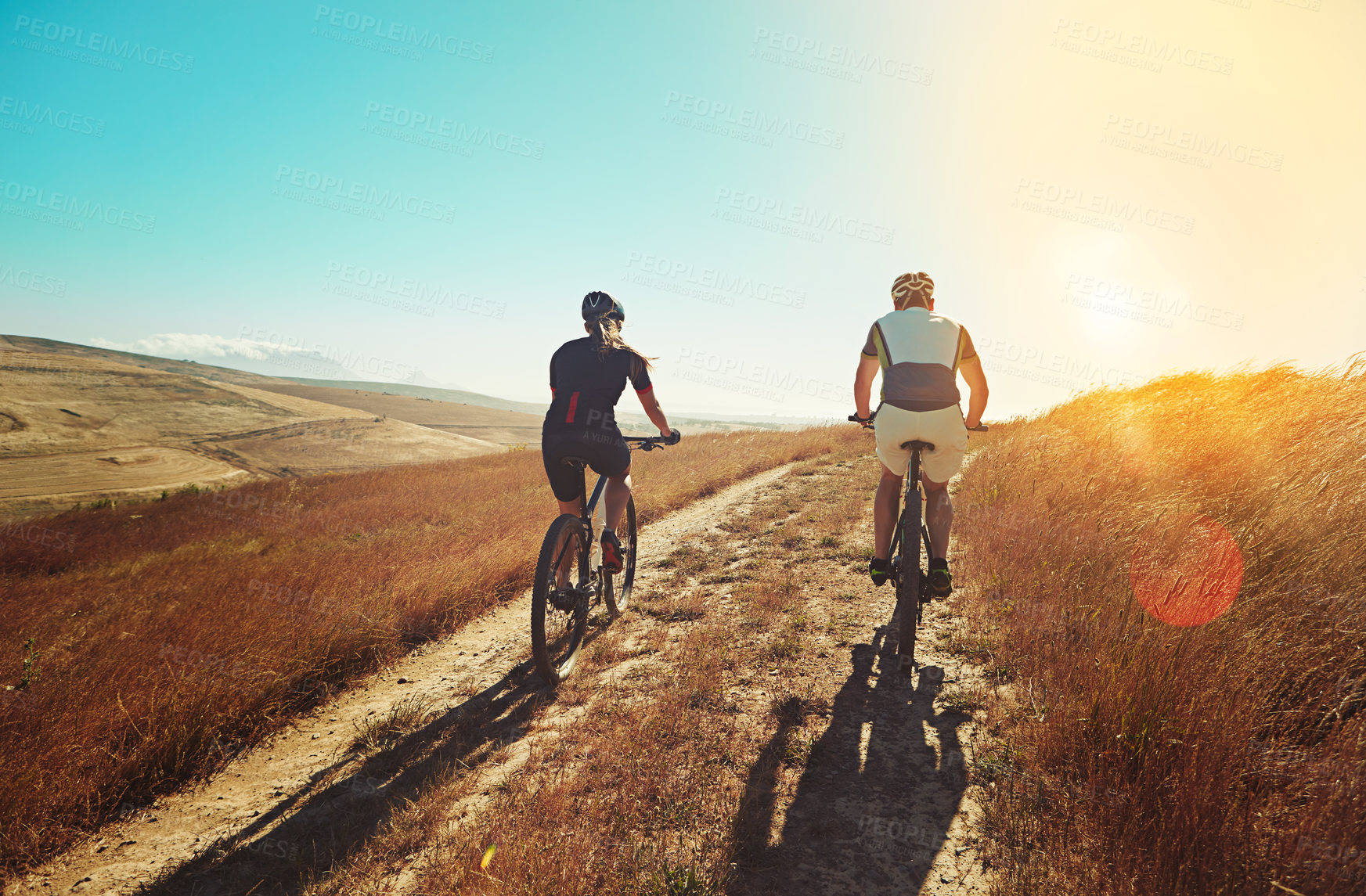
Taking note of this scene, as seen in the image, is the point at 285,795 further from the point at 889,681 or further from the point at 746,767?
the point at 889,681

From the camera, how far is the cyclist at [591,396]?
14.6ft

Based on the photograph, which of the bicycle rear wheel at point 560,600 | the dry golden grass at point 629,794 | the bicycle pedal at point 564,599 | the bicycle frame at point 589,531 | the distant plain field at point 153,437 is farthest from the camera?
the distant plain field at point 153,437

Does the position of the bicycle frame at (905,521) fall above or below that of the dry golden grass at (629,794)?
above

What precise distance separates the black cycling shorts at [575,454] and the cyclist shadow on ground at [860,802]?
248cm

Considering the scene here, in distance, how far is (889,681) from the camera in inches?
153

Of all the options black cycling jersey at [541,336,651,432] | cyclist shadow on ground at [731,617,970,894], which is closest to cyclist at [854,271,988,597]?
cyclist shadow on ground at [731,617,970,894]

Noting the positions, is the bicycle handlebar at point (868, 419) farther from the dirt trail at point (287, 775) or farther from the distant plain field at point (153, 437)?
the distant plain field at point (153, 437)

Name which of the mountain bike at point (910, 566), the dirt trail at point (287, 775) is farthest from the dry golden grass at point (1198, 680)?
the dirt trail at point (287, 775)

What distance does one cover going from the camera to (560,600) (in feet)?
14.0

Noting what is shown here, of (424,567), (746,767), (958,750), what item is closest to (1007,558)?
(958,750)

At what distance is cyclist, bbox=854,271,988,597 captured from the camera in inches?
154

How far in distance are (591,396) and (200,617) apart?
162 inches

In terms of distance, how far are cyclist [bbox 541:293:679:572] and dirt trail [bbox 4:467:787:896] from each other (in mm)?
1709

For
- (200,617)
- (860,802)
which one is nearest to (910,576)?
(860,802)
